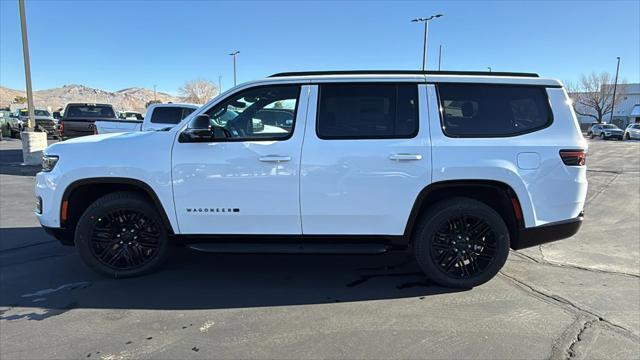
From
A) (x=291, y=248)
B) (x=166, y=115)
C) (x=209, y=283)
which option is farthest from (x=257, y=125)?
(x=166, y=115)

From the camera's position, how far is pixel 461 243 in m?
4.24

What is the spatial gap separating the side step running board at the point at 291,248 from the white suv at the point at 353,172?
2 cm

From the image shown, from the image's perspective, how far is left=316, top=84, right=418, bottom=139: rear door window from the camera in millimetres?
4121

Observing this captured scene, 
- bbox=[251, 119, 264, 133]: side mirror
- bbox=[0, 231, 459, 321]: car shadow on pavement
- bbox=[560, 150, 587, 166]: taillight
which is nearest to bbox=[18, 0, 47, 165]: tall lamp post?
bbox=[0, 231, 459, 321]: car shadow on pavement

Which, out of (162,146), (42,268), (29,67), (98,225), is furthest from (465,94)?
(29,67)

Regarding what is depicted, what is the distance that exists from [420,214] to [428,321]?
1.08 meters

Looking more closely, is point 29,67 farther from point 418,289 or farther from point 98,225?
point 418,289

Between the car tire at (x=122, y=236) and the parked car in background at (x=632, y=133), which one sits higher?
the parked car in background at (x=632, y=133)

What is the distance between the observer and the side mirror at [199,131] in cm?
401

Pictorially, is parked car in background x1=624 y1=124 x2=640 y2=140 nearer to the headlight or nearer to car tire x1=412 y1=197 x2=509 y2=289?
car tire x1=412 y1=197 x2=509 y2=289

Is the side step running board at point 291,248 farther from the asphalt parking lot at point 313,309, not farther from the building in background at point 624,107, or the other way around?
the building in background at point 624,107

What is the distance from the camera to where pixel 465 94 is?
4.21 meters

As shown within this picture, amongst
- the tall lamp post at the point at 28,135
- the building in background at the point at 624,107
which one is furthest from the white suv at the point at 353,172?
the building in background at the point at 624,107

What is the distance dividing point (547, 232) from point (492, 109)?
131 cm
